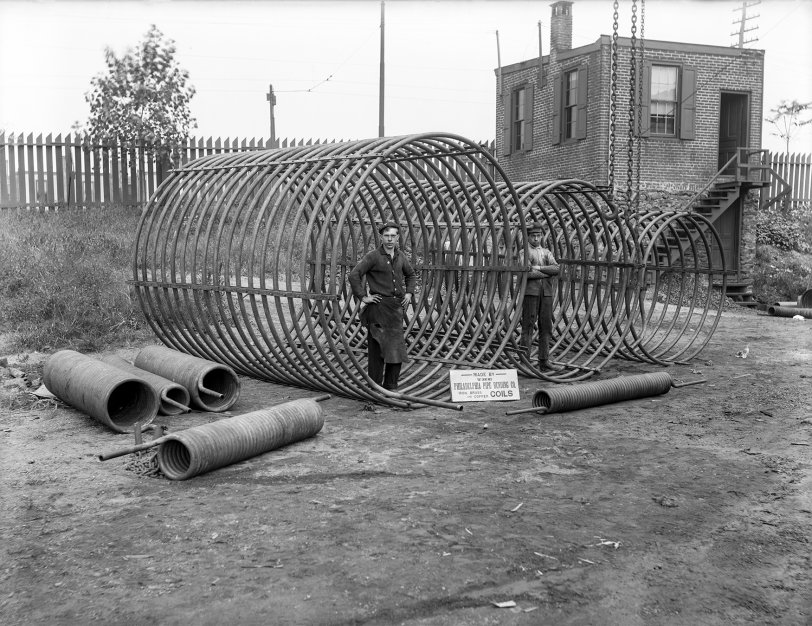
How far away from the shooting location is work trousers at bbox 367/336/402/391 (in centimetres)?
905

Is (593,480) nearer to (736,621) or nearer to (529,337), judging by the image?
(736,621)

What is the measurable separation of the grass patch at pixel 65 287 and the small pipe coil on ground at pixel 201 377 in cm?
351

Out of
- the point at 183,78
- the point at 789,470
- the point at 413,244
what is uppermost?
the point at 183,78

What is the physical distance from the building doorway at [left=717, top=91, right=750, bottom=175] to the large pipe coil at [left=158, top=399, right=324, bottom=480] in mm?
18961

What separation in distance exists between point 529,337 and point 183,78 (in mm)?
13071

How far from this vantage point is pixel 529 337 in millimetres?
10992

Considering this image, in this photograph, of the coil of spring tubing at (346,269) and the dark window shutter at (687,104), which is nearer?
the coil of spring tubing at (346,269)

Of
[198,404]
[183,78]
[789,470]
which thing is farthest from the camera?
[183,78]

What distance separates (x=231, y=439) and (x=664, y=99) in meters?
18.3

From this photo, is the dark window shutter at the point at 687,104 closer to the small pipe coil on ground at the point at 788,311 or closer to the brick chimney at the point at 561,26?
the brick chimney at the point at 561,26

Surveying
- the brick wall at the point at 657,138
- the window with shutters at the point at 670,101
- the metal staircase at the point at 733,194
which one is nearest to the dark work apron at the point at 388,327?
the metal staircase at the point at 733,194

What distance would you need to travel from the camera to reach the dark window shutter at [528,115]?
946 inches

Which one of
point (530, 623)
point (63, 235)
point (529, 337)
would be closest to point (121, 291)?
point (63, 235)

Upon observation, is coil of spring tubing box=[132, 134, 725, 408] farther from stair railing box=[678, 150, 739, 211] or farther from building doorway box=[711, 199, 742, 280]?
building doorway box=[711, 199, 742, 280]
